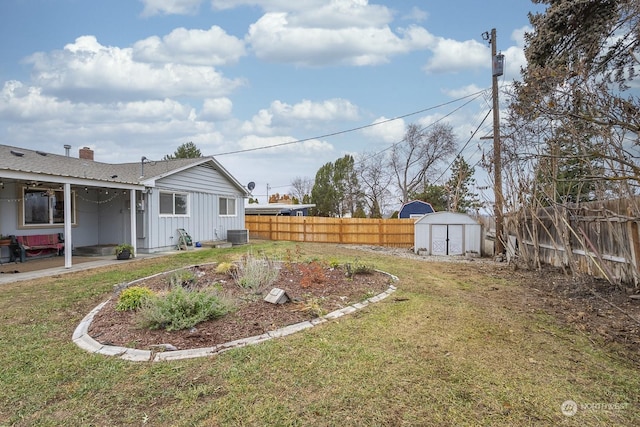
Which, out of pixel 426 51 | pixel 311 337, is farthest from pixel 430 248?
pixel 311 337

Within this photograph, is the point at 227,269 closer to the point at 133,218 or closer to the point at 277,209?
the point at 133,218

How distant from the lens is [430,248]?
45.7 ft

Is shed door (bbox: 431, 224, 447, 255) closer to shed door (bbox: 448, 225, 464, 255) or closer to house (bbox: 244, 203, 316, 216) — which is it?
shed door (bbox: 448, 225, 464, 255)

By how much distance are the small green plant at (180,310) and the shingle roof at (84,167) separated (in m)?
6.05

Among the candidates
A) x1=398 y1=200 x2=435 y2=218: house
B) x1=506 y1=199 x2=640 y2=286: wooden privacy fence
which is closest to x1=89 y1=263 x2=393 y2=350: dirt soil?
x1=506 y1=199 x2=640 y2=286: wooden privacy fence

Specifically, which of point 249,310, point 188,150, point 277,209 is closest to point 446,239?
point 249,310

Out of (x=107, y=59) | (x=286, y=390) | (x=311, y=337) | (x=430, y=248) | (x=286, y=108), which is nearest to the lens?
(x=286, y=390)

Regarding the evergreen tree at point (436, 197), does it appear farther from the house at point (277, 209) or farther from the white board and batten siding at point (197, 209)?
the white board and batten siding at point (197, 209)

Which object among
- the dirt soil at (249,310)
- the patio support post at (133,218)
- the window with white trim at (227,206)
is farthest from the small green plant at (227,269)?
the window with white trim at (227,206)

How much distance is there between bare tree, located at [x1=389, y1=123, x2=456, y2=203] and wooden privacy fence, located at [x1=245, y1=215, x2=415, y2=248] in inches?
532

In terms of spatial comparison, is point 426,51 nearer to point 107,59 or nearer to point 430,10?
point 430,10

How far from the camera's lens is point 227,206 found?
15.9 meters

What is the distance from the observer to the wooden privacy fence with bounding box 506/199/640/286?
226 inches

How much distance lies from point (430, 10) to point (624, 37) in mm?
5969
